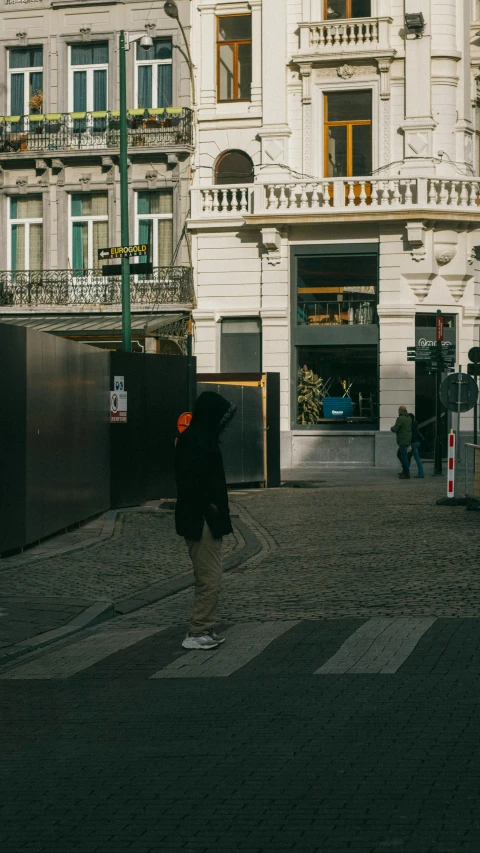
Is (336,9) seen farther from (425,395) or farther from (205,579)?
(205,579)

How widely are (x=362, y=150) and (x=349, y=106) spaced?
126cm

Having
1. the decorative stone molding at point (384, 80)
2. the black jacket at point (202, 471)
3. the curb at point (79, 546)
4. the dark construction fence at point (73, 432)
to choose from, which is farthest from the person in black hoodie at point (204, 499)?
the decorative stone molding at point (384, 80)

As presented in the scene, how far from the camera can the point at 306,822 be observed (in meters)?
5.09

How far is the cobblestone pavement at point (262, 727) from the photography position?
507 centimetres

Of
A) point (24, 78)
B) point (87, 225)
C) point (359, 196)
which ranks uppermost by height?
point (24, 78)

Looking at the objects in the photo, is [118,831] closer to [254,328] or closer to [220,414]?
[220,414]

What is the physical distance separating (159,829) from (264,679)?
2.97 meters

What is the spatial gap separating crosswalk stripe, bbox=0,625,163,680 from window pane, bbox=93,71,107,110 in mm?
26967

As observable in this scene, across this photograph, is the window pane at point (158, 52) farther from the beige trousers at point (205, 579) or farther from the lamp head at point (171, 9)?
the beige trousers at point (205, 579)

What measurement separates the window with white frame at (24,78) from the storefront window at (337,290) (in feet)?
28.8

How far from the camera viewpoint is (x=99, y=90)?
1395 inches

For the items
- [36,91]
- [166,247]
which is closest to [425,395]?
[166,247]

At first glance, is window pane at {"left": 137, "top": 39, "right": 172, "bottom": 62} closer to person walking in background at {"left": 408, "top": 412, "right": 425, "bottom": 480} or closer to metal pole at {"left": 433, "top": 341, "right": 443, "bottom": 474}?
metal pole at {"left": 433, "top": 341, "right": 443, "bottom": 474}

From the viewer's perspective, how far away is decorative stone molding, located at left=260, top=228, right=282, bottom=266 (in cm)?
3372
